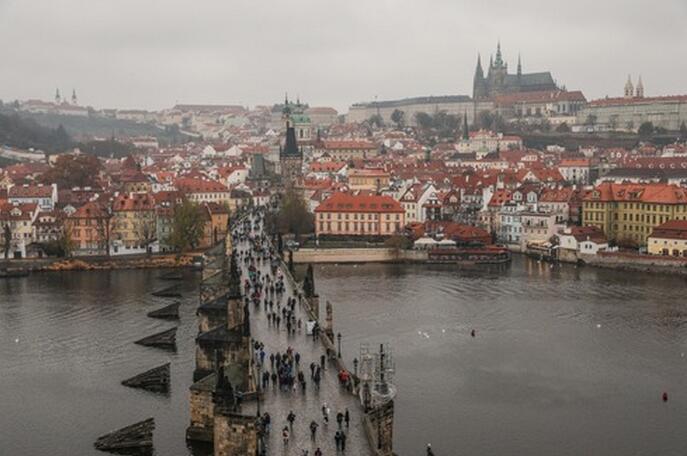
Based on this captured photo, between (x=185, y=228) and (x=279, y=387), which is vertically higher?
(x=185, y=228)

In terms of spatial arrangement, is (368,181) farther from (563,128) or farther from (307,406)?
(563,128)

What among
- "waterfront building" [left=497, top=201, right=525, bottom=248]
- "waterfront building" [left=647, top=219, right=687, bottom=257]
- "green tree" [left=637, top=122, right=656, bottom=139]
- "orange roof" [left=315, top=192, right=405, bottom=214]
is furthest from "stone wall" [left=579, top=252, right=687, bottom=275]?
"green tree" [left=637, top=122, right=656, bottom=139]

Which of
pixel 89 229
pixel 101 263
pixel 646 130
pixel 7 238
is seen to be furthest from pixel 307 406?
pixel 646 130

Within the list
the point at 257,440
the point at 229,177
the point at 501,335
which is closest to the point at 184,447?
the point at 257,440

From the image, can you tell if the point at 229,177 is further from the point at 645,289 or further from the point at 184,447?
the point at 184,447

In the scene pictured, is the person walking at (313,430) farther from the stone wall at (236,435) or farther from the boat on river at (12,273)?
the boat on river at (12,273)

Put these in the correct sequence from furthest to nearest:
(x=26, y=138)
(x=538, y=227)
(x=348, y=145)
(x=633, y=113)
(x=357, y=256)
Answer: (x=633, y=113) < (x=26, y=138) < (x=348, y=145) < (x=538, y=227) < (x=357, y=256)

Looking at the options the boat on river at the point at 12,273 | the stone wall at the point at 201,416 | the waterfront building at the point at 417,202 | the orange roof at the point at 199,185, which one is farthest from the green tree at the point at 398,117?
the stone wall at the point at 201,416
